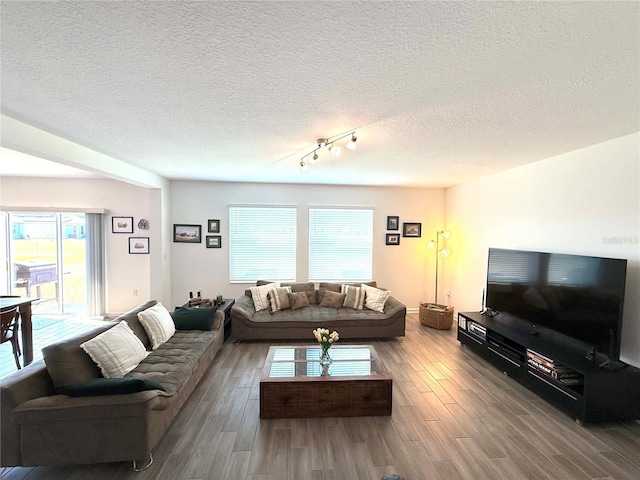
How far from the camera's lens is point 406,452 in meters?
2.05

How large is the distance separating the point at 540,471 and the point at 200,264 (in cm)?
520

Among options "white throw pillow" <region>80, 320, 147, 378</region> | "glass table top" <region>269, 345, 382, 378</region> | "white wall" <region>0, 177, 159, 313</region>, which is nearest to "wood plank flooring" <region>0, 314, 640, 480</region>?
"glass table top" <region>269, 345, 382, 378</region>

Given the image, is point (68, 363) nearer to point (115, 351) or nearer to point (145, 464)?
point (115, 351)

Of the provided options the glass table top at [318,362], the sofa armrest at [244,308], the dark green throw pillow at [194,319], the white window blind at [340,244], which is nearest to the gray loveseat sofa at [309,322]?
the sofa armrest at [244,308]

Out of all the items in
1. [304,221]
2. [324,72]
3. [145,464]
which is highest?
[324,72]

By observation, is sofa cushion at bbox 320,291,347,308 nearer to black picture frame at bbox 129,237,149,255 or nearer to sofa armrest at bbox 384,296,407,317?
sofa armrest at bbox 384,296,407,317

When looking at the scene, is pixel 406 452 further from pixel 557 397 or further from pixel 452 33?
pixel 452 33

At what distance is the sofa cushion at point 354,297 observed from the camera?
14.9 ft

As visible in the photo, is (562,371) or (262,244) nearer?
(562,371)

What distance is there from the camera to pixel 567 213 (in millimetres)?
3012

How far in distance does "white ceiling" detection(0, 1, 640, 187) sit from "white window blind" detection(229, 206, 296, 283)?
252 cm

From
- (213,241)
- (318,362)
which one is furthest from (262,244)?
(318,362)

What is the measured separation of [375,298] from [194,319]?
2.72 meters

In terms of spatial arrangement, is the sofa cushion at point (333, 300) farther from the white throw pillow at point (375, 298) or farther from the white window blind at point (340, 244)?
the white window blind at point (340, 244)
